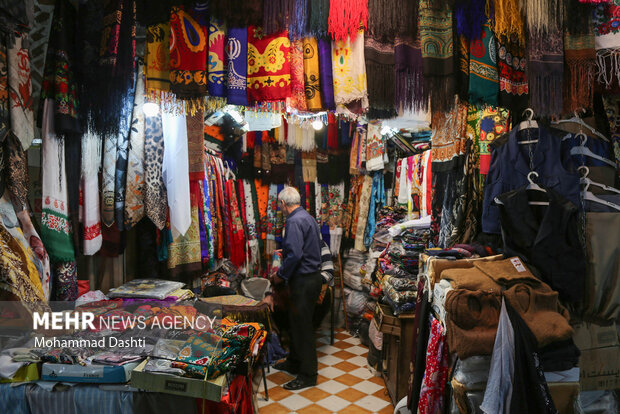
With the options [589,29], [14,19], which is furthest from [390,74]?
[14,19]

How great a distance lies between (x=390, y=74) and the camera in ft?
8.94

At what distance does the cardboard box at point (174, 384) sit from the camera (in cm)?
205

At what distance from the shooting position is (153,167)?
3.18 meters

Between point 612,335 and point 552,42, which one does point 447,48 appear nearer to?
point 552,42

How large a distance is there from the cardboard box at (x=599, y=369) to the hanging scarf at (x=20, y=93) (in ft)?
11.0

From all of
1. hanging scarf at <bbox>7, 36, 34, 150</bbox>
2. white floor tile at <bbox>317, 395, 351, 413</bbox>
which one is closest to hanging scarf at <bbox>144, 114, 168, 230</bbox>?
hanging scarf at <bbox>7, 36, 34, 150</bbox>

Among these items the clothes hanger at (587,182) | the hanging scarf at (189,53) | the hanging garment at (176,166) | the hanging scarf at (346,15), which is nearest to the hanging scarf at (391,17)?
the hanging scarf at (346,15)

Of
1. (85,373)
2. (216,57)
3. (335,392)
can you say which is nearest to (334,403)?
(335,392)

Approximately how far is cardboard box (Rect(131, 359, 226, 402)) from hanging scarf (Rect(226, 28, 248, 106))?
1598 mm

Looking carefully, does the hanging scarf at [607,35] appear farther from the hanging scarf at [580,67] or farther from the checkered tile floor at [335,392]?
the checkered tile floor at [335,392]

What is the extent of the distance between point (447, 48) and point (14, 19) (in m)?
2.23

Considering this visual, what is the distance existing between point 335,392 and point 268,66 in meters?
2.85

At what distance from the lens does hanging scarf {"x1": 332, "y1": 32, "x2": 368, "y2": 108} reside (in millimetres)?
2746

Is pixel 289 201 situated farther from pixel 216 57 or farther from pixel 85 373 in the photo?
pixel 85 373
